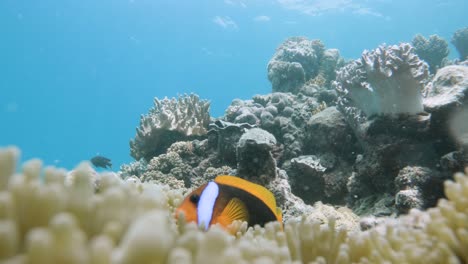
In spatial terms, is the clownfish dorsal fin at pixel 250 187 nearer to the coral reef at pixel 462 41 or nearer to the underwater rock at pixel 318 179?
the underwater rock at pixel 318 179

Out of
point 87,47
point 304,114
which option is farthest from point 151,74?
point 304,114

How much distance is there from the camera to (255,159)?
5023mm

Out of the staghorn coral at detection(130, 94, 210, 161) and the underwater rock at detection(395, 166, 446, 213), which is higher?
the staghorn coral at detection(130, 94, 210, 161)

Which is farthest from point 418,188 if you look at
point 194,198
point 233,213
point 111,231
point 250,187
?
point 111,231

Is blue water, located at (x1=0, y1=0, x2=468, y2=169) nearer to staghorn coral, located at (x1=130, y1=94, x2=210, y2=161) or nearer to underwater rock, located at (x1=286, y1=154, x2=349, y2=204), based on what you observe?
staghorn coral, located at (x1=130, y1=94, x2=210, y2=161)

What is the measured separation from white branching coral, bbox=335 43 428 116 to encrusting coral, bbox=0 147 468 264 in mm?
3475

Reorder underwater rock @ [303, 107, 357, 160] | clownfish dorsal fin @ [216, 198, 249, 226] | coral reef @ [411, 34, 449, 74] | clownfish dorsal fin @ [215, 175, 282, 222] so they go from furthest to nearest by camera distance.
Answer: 1. coral reef @ [411, 34, 449, 74]
2. underwater rock @ [303, 107, 357, 160]
3. clownfish dorsal fin @ [215, 175, 282, 222]
4. clownfish dorsal fin @ [216, 198, 249, 226]

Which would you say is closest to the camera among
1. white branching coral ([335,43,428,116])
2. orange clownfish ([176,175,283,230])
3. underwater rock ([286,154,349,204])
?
orange clownfish ([176,175,283,230])

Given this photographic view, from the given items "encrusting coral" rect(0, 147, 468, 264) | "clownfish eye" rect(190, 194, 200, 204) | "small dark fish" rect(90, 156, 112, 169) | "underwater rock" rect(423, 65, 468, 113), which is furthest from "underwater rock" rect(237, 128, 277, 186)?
"small dark fish" rect(90, 156, 112, 169)

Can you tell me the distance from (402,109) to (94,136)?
114001 millimetres

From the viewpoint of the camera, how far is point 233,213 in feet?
7.02

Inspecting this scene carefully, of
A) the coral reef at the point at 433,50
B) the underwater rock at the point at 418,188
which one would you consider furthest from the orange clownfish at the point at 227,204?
the coral reef at the point at 433,50

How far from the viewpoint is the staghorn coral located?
7383 mm

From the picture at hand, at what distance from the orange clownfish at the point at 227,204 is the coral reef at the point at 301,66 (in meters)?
10.0
